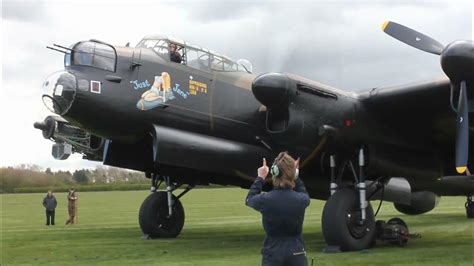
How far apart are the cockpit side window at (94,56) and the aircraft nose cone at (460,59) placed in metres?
6.48

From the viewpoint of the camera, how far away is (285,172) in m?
6.14

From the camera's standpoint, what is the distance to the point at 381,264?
10922 mm

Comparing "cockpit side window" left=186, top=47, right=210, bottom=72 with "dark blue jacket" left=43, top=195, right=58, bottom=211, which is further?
"dark blue jacket" left=43, top=195, right=58, bottom=211

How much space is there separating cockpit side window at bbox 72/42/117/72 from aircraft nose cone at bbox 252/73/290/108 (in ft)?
9.86

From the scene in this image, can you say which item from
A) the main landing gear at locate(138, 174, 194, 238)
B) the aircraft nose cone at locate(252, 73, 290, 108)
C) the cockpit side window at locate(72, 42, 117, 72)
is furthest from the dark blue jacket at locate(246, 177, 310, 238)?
the main landing gear at locate(138, 174, 194, 238)

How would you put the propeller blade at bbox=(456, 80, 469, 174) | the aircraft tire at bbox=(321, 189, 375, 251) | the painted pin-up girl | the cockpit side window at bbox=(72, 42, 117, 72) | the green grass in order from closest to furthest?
the propeller blade at bbox=(456, 80, 469, 174) < the green grass < the cockpit side window at bbox=(72, 42, 117, 72) < the aircraft tire at bbox=(321, 189, 375, 251) < the painted pin-up girl

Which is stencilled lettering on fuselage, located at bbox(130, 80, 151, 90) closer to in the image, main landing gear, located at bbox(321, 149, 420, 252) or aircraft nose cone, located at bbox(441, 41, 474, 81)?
main landing gear, located at bbox(321, 149, 420, 252)

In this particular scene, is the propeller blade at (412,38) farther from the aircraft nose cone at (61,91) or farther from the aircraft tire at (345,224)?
the aircraft nose cone at (61,91)

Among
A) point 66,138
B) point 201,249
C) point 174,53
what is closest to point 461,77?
point 174,53

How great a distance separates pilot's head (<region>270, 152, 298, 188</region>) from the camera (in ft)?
20.1

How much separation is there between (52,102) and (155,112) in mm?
2078

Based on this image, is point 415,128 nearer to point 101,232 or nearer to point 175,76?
point 175,76

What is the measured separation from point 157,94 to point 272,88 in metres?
2.52

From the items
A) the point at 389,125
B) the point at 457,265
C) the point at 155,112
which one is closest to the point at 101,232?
the point at 155,112
